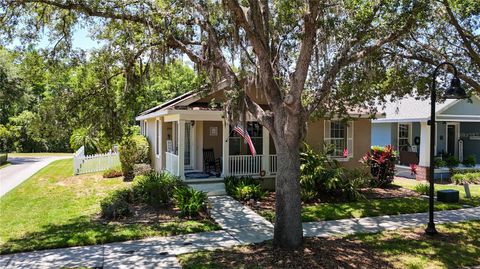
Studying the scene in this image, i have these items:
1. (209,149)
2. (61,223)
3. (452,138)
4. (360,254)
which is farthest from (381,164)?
(61,223)

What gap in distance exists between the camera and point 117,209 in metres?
10.3

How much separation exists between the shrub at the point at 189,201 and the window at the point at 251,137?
186 inches

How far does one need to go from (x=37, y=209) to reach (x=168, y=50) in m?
6.61

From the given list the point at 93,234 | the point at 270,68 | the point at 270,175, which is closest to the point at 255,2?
the point at 270,68

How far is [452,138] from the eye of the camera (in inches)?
842

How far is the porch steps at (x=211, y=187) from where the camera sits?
43.4 ft

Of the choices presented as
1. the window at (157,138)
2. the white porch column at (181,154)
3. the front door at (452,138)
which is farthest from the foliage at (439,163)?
the window at (157,138)

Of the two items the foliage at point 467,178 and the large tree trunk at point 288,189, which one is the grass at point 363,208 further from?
the foliage at point 467,178

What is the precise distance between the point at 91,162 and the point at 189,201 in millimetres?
11341

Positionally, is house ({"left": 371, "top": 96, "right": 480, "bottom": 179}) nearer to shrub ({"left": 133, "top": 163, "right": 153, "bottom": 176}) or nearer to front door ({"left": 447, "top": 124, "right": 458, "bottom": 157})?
front door ({"left": 447, "top": 124, "right": 458, "bottom": 157})

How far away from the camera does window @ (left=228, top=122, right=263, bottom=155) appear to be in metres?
15.7

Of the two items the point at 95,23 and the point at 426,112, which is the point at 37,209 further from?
the point at 426,112

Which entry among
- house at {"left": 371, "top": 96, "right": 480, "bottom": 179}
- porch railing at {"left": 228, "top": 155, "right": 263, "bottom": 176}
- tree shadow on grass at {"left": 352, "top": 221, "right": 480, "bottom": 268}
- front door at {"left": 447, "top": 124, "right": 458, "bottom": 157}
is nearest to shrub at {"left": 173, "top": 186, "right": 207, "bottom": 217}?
porch railing at {"left": 228, "top": 155, "right": 263, "bottom": 176}

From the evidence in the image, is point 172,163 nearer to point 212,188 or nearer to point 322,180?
point 212,188
